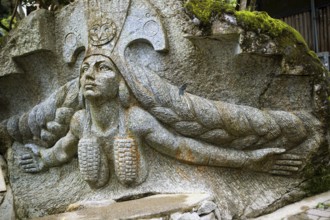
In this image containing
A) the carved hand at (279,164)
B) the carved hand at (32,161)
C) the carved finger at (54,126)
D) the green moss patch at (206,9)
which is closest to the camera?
the green moss patch at (206,9)

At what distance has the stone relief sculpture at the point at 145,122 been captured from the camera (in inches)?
125

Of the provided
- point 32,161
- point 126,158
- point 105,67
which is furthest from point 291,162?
point 32,161

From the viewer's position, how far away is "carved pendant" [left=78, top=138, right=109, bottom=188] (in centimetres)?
324

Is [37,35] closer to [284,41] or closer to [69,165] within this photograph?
[69,165]

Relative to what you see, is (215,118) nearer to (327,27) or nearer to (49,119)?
(49,119)

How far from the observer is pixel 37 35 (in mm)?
3600

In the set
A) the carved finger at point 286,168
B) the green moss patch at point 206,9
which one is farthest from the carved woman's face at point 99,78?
the carved finger at point 286,168

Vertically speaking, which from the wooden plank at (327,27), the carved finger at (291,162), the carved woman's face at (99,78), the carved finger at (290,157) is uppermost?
the wooden plank at (327,27)

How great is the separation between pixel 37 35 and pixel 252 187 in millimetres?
2292

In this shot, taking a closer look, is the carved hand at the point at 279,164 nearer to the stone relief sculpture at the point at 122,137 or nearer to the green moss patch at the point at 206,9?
the stone relief sculpture at the point at 122,137

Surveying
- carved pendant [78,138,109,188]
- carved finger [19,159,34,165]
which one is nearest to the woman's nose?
carved pendant [78,138,109,188]

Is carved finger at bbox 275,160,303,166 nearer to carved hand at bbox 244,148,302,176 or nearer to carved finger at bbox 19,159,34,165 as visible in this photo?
carved hand at bbox 244,148,302,176

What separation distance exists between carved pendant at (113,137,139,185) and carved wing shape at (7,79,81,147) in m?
0.57

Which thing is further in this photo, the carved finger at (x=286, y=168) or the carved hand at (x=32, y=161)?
the carved hand at (x=32, y=161)
